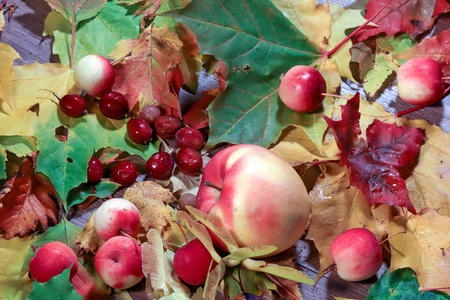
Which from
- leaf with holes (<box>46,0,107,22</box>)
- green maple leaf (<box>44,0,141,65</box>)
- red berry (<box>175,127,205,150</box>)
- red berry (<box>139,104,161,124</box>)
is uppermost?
leaf with holes (<box>46,0,107,22</box>)

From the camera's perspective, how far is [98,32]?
2.67ft

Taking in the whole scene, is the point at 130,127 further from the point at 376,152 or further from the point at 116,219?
the point at 376,152

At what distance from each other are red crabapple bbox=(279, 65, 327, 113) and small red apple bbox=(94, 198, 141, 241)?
30 cm

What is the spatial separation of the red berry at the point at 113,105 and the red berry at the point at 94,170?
0.26 feet

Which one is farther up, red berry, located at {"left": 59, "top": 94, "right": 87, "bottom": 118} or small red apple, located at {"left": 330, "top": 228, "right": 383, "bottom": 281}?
red berry, located at {"left": 59, "top": 94, "right": 87, "bottom": 118}

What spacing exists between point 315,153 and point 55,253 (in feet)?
1.41

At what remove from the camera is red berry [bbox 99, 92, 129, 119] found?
76 cm

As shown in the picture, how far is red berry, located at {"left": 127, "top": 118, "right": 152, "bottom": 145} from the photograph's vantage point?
754mm

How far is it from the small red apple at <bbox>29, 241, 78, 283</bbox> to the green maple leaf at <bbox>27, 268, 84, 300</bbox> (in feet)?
0.13

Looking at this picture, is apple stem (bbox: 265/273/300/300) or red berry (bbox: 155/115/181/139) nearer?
apple stem (bbox: 265/273/300/300)

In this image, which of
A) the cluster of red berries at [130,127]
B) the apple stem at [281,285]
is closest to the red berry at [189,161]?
the cluster of red berries at [130,127]

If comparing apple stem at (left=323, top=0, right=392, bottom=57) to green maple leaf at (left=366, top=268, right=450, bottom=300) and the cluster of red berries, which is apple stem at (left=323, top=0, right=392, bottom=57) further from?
green maple leaf at (left=366, top=268, right=450, bottom=300)

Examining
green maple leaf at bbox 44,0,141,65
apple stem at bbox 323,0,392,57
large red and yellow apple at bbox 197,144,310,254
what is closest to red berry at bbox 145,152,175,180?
large red and yellow apple at bbox 197,144,310,254

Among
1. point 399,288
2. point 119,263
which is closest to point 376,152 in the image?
point 399,288
